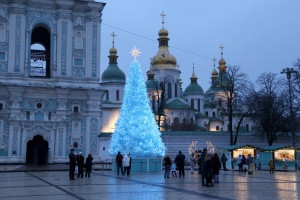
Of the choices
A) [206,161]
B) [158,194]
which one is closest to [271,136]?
[206,161]

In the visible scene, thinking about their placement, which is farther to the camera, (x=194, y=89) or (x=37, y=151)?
(x=194, y=89)

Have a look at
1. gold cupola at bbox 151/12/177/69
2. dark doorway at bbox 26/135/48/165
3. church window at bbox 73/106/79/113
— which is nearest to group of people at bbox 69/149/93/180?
church window at bbox 73/106/79/113

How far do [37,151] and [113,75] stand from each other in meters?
37.3

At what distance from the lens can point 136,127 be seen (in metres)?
27.1

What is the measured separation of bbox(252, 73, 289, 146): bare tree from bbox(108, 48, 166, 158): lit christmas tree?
61.2 feet

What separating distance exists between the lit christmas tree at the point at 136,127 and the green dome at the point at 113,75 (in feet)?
152

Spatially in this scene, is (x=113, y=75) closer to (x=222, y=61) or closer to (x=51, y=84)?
Result: (x=222, y=61)

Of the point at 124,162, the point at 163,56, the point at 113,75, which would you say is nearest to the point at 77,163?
the point at 124,162

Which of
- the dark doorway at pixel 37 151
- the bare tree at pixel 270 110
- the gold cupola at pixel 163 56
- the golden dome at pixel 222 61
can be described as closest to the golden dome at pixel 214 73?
the golden dome at pixel 222 61

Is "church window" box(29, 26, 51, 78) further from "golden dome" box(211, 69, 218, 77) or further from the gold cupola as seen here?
"golden dome" box(211, 69, 218, 77)

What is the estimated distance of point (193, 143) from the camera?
43875mm

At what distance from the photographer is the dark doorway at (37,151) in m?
38.1

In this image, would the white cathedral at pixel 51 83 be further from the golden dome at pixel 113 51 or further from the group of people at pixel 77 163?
the golden dome at pixel 113 51

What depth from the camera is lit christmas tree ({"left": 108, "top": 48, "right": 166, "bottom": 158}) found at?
2695cm
